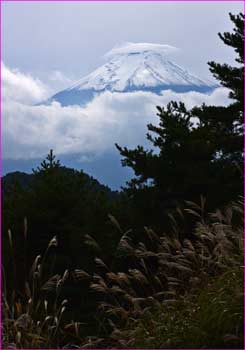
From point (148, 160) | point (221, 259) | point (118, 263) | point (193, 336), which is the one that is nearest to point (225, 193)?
point (148, 160)

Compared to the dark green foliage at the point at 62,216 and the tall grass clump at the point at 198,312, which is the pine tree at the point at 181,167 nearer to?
the dark green foliage at the point at 62,216

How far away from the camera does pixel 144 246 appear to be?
4891 millimetres

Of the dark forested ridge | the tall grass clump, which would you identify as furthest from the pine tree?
the tall grass clump

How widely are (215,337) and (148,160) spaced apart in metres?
10.9

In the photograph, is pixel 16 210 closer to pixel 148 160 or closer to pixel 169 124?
pixel 148 160

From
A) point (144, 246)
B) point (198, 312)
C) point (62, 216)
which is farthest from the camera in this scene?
point (62, 216)

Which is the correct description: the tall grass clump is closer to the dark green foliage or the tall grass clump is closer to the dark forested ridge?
the dark forested ridge

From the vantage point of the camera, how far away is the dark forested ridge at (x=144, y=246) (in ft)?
13.2

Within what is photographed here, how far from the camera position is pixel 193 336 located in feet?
12.1

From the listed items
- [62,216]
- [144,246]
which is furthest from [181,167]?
[144,246]

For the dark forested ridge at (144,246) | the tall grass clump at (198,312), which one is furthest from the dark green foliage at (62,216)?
the tall grass clump at (198,312)

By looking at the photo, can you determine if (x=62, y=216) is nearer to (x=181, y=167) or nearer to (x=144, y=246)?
(x=181, y=167)

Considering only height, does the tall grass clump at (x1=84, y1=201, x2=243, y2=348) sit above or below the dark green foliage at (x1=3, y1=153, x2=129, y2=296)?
below

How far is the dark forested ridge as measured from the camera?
4.04 metres
